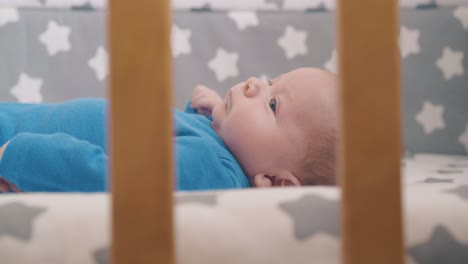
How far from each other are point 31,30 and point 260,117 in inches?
29.0

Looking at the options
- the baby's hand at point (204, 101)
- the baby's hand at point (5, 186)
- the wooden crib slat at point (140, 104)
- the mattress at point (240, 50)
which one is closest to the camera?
the wooden crib slat at point (140, 104)

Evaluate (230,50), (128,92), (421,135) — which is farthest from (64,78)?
(128,92)

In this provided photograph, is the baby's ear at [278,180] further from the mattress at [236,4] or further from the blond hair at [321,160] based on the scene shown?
the mattress at [236,4]

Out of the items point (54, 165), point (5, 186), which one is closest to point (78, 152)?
point (54, 165)

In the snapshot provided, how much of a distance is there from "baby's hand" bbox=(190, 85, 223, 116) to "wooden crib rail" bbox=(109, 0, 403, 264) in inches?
29.7

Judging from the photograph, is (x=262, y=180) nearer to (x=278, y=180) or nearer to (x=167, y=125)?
(x=278, y=180)

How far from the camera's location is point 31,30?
1.34 m

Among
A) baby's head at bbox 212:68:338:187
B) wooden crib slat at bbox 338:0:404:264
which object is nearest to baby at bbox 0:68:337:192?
baby's head at bbox 212:68:338:187

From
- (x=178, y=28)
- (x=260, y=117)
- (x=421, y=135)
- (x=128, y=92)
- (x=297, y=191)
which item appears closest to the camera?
(x=128, y=92)

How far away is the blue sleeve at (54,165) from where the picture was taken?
2.28 ft

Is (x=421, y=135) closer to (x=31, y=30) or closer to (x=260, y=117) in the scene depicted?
(x=260, y=117)

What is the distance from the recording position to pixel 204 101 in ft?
3.83

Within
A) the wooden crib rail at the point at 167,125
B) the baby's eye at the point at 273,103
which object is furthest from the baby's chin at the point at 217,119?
the wooden crib rail at the point at 167,125

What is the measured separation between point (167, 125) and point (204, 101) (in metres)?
0.77
